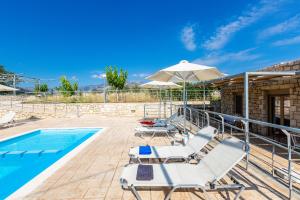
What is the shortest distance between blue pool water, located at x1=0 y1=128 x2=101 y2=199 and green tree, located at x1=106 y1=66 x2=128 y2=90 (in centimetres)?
1372

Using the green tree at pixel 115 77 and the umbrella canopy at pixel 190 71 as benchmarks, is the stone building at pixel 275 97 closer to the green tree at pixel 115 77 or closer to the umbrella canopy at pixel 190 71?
the umbrella canopy at pixel 190 71

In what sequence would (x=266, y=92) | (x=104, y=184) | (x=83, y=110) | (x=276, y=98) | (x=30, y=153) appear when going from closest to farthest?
(x=104, y=184) → (x=30, y=153) → (x=276, y=98) → (x=266, y=92) → (x=83, y=110)

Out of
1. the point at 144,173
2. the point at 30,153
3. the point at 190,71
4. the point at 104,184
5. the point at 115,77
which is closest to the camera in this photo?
the point at 144,173

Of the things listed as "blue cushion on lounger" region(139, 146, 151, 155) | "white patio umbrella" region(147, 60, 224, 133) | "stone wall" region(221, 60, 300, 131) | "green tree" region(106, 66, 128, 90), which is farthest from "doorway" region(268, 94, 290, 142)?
"green tree" region(106, 66, 128, 90)

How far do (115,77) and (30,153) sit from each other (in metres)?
17.6

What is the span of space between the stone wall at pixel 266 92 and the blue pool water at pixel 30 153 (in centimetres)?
722

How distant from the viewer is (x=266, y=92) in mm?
9039

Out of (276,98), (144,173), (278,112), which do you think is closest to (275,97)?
(276,98)

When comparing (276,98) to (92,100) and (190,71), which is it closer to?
(190,71)

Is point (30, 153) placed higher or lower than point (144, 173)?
lower

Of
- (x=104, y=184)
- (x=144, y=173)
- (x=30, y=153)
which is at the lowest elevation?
(x=30, y=153)

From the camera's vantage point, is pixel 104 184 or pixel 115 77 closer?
pixel 104 184

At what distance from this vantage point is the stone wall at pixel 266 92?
7188 millimetres

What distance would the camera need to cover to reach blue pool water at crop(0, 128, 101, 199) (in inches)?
192
